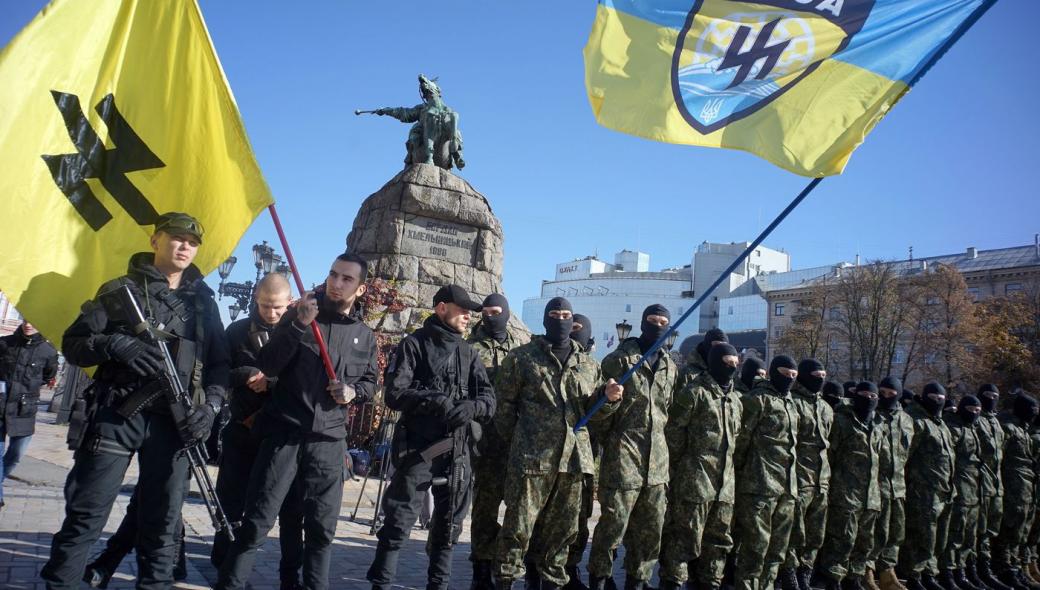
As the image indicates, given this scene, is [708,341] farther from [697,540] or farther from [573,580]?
[573,580]

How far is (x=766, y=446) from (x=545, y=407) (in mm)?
2179

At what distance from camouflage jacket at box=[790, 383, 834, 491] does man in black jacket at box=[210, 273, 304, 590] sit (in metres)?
4.27

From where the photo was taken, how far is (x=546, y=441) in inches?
193

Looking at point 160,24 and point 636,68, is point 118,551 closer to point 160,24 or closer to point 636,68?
point 160,24

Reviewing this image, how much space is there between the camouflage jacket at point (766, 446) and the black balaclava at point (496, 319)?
2.24 meters

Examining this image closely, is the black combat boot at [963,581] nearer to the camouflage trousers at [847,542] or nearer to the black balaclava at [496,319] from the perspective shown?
the camouflage trousers at [847,542]

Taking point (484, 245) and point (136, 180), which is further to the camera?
Answer: point (484, 245)

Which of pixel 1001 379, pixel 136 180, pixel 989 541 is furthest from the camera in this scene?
pixel 1001 379

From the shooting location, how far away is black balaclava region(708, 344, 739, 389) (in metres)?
5.93

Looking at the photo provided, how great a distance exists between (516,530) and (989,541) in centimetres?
647

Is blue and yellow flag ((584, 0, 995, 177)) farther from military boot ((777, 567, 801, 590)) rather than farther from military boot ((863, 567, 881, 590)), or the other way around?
military boot ((863, 567, 881, 590))

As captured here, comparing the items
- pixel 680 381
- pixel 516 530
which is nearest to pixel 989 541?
pixel 680 381

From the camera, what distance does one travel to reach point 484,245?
A: 45.1ft

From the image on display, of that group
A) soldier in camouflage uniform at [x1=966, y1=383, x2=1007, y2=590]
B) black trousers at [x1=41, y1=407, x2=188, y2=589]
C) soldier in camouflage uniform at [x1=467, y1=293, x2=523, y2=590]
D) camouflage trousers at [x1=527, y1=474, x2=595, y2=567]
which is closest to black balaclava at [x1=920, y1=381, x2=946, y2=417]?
soldier in camouflage uniform at [x1=966, y1=383, x2=1007, y2=590]
